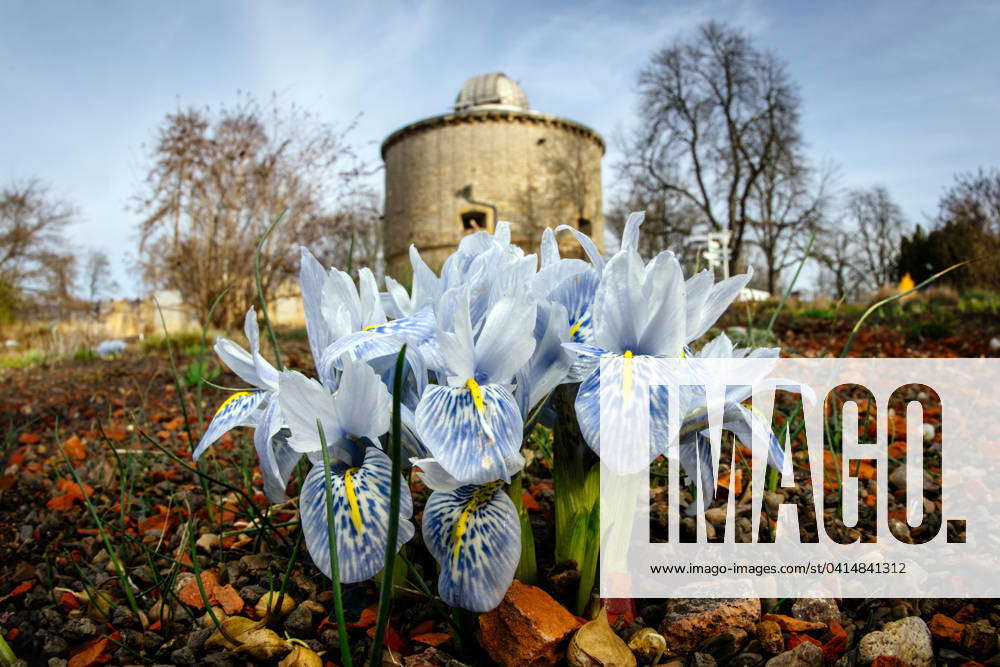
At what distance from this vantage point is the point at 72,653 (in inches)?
51.6

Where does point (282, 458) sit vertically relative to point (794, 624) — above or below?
above


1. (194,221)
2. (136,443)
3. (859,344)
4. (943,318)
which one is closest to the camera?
(136,443)

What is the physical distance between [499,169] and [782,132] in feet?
32.6

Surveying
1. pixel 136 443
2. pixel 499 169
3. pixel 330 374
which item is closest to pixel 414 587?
pixel 330 374

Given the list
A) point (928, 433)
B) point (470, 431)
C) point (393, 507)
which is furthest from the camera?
point (928, 433)

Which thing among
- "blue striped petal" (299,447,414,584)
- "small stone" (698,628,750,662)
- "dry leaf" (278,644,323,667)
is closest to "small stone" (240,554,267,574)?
"dry leaf" (278,644,323,667)

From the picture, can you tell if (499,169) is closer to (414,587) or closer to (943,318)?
(943,318)

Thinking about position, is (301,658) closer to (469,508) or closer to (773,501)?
(469,508)

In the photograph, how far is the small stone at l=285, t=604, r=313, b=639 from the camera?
3.96ft

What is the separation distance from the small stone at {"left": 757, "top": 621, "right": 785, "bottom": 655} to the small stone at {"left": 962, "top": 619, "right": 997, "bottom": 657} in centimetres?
32

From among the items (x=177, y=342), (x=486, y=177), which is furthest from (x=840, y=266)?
(x=177, y=342)

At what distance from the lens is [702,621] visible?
3.71 feet

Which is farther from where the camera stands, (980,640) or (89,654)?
(89,654)

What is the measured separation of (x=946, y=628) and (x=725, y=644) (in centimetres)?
43
